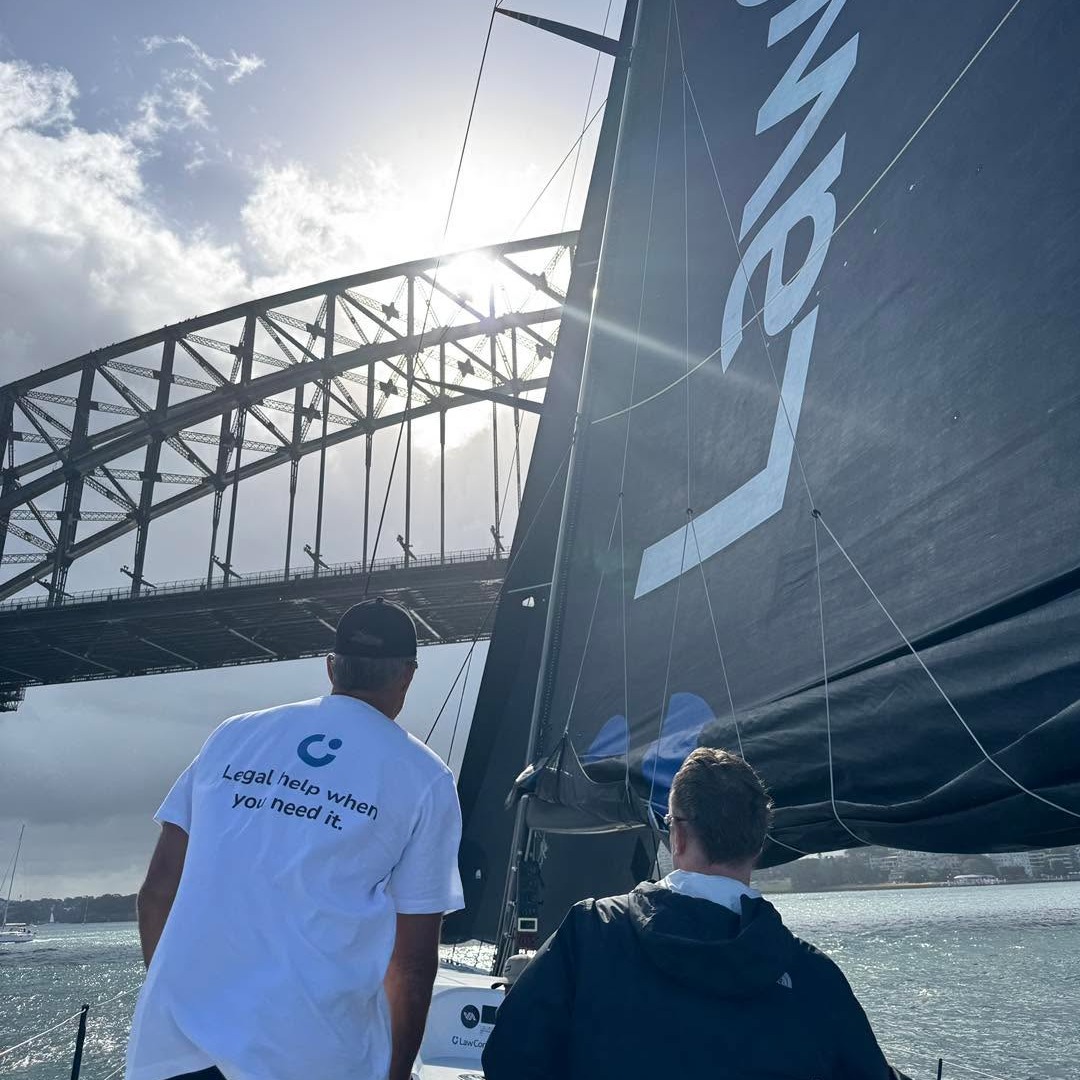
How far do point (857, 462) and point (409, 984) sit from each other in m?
1.24

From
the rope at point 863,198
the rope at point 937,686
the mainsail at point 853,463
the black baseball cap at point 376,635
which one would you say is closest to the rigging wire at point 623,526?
the mainsail at point 853,463

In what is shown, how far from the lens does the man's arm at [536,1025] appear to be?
1002 mm

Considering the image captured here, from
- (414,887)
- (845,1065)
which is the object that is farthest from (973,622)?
(414,887)

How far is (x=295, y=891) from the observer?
1081mm

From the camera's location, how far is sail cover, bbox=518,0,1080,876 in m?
1.34

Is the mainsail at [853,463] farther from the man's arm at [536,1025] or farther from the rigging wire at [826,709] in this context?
A: the man's arm at [536,1025]

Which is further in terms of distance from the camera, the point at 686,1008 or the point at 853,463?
the point at 853,463

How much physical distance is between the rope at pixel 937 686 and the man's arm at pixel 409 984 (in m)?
0.75

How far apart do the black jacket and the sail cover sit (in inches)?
16.0

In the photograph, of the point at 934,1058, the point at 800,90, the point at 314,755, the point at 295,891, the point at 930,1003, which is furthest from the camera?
the point at 930,1003

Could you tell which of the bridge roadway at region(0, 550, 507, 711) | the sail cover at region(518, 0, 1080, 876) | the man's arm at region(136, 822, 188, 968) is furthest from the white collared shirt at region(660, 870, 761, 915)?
the bridge roadway at region(0, 550, 507, 711)

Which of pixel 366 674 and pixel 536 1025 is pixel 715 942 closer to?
pixel 536 1025

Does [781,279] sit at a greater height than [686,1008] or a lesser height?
greater

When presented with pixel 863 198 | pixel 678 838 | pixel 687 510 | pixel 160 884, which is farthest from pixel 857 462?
pixel 160 884
